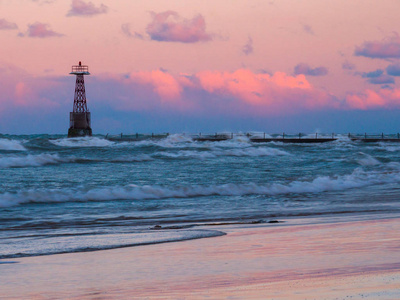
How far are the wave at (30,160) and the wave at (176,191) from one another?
15230 mm

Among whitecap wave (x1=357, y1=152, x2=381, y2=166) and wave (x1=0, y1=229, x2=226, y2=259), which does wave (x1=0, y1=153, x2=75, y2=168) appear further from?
Result: wave (x1=0, y1=229, x2=226, y2=259)

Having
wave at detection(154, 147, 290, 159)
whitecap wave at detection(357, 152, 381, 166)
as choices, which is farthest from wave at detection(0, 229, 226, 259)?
wave at detection(154, 147, 290, 159)

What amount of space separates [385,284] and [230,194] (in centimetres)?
1277

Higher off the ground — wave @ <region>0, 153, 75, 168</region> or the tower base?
the tower base

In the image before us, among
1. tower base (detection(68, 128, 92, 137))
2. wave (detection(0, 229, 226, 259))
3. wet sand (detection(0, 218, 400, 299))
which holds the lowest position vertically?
wave (detection(0, 229, 226, 259))

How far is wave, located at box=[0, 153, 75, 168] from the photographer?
29938 mm

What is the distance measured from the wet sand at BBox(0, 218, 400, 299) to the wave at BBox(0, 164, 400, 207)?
8479 mm

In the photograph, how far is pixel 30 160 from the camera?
31.4m


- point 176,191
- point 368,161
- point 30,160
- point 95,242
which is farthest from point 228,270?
point 30,160

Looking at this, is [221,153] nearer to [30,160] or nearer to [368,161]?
[368,161]

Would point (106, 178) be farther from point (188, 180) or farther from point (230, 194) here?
point (230, 194)

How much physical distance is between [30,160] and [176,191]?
1728 cm

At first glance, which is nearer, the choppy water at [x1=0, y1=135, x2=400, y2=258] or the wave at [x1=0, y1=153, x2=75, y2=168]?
the choppy water at [x1=0, y1=135, x2=400, y2=258]

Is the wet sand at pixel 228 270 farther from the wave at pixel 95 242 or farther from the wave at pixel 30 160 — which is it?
the wave at pixel 30 160
